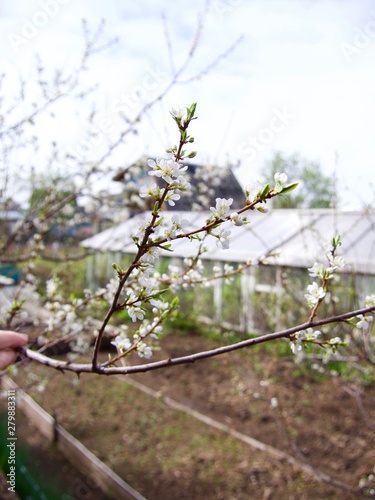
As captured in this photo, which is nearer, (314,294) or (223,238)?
(223,238)

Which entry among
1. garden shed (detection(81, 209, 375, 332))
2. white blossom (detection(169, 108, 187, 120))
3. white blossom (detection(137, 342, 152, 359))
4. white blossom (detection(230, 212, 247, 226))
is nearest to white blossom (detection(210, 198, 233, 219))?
white blossom (detection(230, 212, 247, 226))

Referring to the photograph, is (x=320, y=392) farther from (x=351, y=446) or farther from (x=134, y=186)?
(x=134, y=186)

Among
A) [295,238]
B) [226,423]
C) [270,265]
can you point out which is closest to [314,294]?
[226,423]

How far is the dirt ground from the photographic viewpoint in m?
3.69

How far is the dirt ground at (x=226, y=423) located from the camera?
369cm

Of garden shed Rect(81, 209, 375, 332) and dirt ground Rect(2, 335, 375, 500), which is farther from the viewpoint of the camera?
garden shed Rect(81, 209, 375, 332)

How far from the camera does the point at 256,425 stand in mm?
4699

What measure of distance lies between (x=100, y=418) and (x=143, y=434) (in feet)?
2.07

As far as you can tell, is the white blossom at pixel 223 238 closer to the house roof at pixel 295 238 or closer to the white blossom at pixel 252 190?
the white blossom at pixel 252 190

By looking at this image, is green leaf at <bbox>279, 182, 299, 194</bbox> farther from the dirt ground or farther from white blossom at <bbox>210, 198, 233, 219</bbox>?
the dirt ground

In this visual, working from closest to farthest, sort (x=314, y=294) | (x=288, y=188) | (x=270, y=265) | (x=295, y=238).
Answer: (x=288, y=188) < (x=314, y=294) < (x=270, y=265) < (x=295, y=238)

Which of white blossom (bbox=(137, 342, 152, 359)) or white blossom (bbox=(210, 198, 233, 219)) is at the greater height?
white blossom (bbox=(210, 198, 233, 219))

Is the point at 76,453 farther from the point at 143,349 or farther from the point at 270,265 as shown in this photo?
the point at 270,265

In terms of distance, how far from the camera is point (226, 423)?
4750mm
